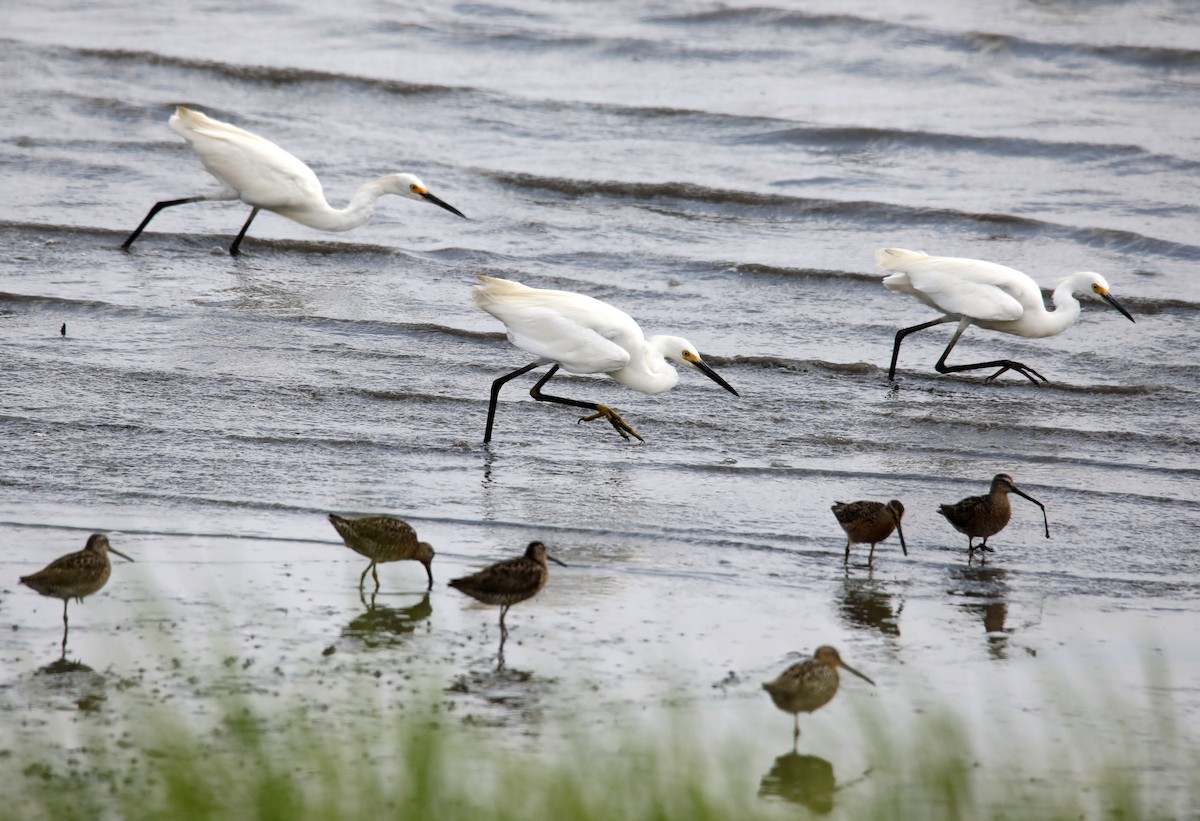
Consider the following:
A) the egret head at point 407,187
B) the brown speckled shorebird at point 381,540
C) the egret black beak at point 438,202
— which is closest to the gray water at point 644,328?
the brown speckled shorebird at point 381,540

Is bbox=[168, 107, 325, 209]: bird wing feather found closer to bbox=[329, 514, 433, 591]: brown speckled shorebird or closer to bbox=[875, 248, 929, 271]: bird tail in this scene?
bbox=[875, 248, 929, 271]: bird tail

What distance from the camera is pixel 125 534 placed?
6.31 metres

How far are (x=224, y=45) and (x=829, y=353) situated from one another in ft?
37.4

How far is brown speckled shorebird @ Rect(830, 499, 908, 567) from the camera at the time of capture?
6.34 metres

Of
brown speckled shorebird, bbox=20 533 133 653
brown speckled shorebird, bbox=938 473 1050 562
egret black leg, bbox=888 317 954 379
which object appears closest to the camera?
brown speckled shorebird, bbox=20 533 133 653

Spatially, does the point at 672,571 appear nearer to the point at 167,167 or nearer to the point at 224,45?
the point at 167,167

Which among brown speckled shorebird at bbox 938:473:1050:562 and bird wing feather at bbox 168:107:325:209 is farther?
bird wing feather at bbox 168:107:325:209

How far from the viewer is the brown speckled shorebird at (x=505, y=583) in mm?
5328

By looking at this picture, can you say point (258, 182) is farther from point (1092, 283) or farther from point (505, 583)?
point (505, 583)

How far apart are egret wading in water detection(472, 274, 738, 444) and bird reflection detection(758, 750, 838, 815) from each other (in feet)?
12.5

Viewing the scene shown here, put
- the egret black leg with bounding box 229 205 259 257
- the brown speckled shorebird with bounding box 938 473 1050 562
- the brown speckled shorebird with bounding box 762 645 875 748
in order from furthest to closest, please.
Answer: the egret black leg with bounding box 229 205 259 257
the brown speckled shorebird with bounding box 938 473 1050 562
the brown speckled shorebird with bounding box 762 645 875 748

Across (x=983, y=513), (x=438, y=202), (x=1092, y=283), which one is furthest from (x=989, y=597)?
(x=438, y=202)

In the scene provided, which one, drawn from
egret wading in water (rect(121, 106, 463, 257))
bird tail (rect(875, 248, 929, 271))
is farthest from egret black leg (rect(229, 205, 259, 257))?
bird tail (rect(875, 248, 929, 271))

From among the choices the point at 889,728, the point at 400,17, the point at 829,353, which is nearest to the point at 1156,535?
the point at 889,728
